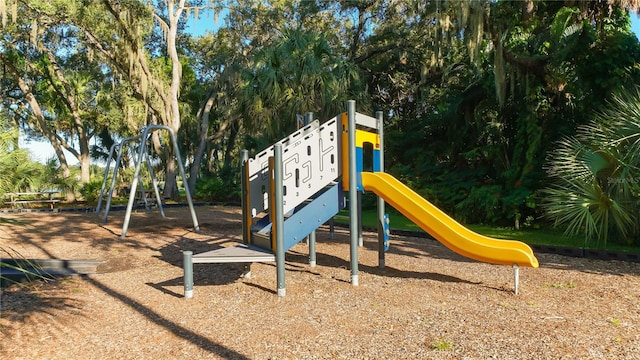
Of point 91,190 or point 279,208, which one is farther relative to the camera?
point 91,190

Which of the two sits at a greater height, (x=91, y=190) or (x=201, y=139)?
(x=201, y=139)

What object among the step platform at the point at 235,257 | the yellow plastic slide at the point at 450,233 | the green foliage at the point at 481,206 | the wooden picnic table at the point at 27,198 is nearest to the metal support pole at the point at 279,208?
the step platform at the point at 235,257

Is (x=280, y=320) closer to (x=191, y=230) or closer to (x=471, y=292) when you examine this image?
(x=471, y=292)

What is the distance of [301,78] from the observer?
14.1 meters

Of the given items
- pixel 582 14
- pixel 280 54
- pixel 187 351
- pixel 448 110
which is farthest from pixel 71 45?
pixel 187 351

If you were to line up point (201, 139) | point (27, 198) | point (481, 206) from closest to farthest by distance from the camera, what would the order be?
point (481, 206) < point (27, 198) < point (201, 139)

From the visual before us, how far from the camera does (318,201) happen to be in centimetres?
548

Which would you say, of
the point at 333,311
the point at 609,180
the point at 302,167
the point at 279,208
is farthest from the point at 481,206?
the point at 333,311

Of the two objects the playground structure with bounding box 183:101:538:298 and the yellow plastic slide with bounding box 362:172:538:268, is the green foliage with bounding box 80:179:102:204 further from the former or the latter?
the yellow plastic slide with bounding box 362:172:538:268

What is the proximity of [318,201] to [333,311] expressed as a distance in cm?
151

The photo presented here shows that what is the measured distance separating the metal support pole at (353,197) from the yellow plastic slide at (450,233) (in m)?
0.36

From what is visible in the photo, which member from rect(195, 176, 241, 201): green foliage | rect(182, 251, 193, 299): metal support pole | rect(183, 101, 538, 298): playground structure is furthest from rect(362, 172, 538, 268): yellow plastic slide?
rect(195, 176, 241, 201): green foliage

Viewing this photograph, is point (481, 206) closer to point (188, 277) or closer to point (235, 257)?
point (235, 257)

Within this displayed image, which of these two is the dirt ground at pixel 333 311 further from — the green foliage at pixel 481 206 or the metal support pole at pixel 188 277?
the green foliage at pixel 481 206
